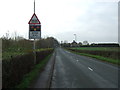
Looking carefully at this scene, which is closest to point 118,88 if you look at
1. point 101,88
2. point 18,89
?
point 101,88

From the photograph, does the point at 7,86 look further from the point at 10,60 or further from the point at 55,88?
the point at 55,88

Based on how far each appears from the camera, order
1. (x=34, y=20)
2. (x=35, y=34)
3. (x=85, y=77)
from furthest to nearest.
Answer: (x=35, y=34) → (x=34, y=20) → (x=85, y=77)

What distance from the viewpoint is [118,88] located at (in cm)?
759

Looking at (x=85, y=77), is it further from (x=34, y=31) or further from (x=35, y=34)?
(x=34, y=31)

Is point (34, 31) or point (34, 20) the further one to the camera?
point (34, 31)

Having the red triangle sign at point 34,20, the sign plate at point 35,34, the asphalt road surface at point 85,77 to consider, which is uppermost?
the red triangle sign at point 34,20

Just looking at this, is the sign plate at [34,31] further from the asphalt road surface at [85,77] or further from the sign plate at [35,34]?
the asphalt road surface at [85,77]

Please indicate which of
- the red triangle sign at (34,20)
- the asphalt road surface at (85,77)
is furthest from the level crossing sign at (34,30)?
the asphalt road surface at (85,77)

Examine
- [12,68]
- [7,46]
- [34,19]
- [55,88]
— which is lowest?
[55,88]

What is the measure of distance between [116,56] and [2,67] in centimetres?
2084

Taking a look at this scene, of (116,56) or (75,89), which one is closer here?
(75,89)

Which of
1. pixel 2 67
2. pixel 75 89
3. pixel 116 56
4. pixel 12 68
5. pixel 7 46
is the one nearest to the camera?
pixel 2 67

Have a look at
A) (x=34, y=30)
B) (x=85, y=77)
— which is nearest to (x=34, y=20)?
(x=34, y=30)

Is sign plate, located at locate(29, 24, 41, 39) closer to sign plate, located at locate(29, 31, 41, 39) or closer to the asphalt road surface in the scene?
sign plate, located at locate(29, 31, 41, 39)
